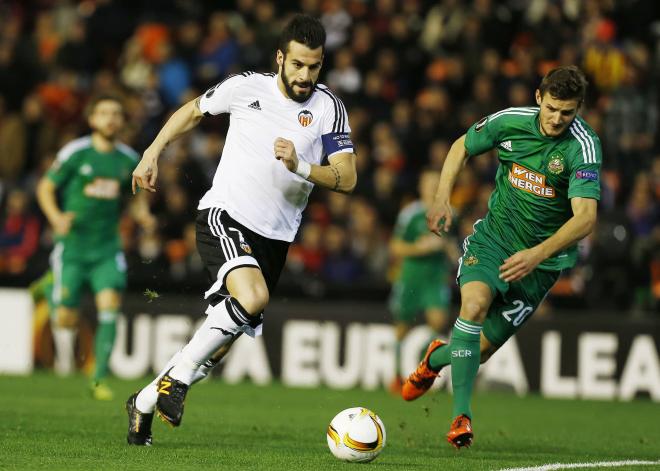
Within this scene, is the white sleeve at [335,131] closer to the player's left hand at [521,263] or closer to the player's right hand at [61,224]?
the player's left hand at [521,263]

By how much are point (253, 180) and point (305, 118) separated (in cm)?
51

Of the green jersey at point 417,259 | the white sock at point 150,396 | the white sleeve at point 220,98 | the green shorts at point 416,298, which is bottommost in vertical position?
the white sock at point 150,396

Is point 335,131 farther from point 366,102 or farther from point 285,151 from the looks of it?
point 366,102

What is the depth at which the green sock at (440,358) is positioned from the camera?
8.98m

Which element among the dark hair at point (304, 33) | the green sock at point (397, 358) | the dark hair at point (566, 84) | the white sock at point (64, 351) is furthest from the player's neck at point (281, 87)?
the white sock at point (64, 351)

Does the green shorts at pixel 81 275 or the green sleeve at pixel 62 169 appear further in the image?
the green sleeve at pixel 62 169

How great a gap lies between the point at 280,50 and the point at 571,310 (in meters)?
→ 8.24

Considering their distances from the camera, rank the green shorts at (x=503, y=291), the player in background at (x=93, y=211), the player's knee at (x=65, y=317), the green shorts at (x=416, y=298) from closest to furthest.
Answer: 1. the green shorts at (x=503, y=291)
2. the player in background at (x=93, y=211)
3. the player's knee at (x=65, y=317)
4. the green shorts at (x=416, y=298)

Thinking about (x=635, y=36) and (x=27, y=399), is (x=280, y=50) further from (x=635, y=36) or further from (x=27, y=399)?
(x=635, y=36)

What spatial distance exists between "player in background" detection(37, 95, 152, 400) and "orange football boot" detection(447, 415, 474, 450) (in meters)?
4.99

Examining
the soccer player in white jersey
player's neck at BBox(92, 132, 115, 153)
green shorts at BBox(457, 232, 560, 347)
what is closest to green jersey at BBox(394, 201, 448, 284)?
player's neck at BBox(92, 132, 115, 153)

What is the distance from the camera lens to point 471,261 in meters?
8.79

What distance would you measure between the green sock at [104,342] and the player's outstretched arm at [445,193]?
4.47 metres

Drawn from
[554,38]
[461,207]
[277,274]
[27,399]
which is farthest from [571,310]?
[277,274]
